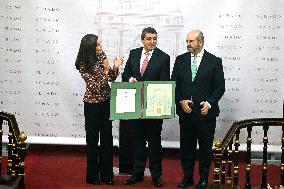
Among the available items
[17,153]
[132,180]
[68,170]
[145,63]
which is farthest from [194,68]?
[17,153]

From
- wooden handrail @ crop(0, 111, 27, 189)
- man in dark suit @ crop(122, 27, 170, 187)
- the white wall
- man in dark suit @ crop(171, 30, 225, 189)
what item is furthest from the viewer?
the white wall

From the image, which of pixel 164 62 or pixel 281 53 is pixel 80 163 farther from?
pixel 281 53

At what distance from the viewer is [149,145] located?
7.13 metres

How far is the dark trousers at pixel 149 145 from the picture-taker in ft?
23.3

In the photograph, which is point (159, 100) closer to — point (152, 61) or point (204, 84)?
point (152, 61)

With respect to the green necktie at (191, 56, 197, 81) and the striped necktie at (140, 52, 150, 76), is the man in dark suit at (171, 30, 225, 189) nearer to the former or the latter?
the green necktie at (191, 56, 197, 81)

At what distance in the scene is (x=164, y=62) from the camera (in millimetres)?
6996

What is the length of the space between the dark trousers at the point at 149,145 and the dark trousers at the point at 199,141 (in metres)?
0.29

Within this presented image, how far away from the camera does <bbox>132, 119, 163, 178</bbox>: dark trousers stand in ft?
23.3

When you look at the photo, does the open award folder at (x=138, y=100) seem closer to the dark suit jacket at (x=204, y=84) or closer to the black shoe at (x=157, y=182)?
the dark suit jacket at (x=204, y=84)

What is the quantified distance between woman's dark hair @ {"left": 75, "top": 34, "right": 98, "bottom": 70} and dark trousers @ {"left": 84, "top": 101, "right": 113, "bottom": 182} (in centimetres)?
50

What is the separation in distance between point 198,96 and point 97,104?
120 cm

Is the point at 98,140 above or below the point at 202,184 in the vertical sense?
above

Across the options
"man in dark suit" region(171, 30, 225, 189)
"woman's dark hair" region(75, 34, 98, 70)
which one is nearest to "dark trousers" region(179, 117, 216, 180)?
"man in dark suit" region(171, 30, 225, 189)
